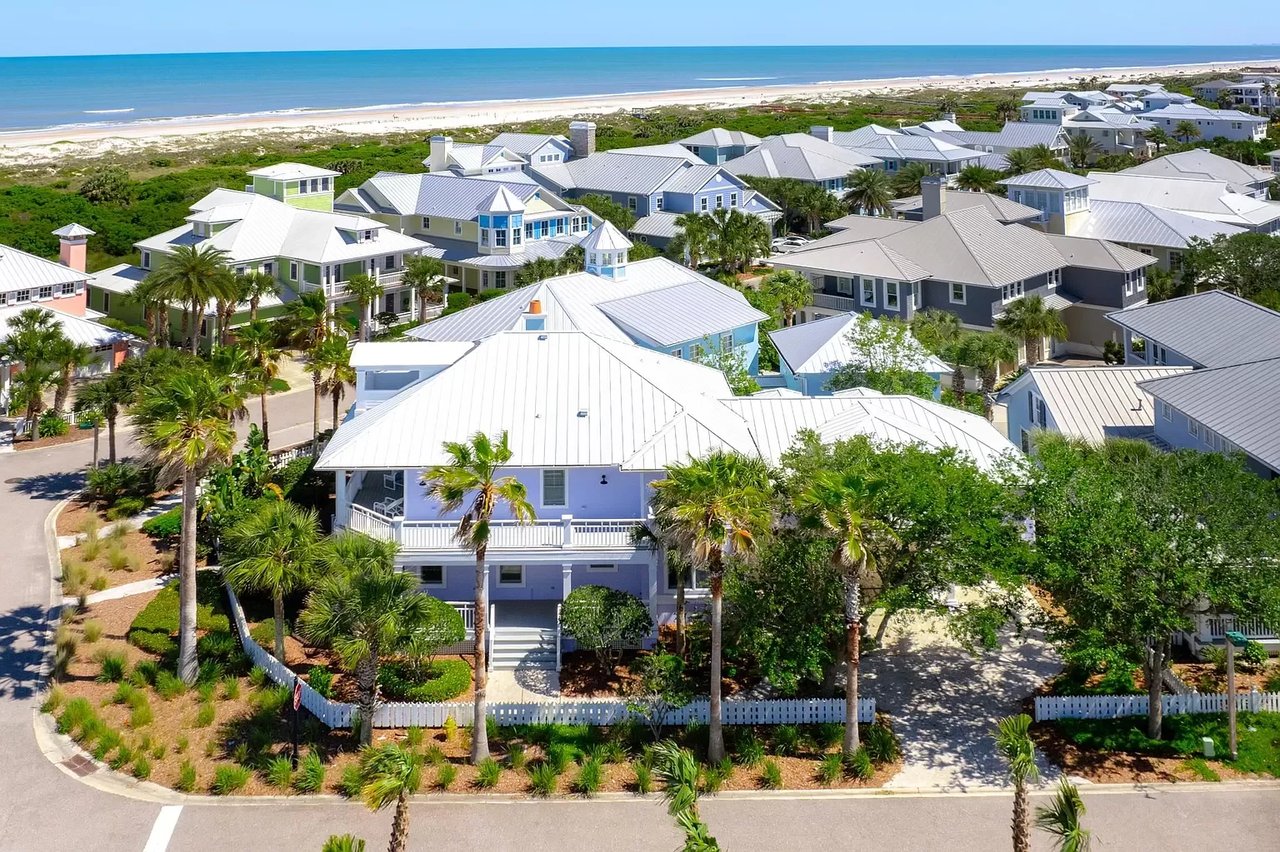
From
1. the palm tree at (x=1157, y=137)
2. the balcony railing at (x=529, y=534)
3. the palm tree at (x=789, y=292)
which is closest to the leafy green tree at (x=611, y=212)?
the palm tree at (x=789, y=292)

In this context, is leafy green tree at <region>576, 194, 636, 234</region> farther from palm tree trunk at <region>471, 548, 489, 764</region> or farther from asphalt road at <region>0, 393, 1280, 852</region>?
asphalt road at <region>0, 393, 1280, 852</region>

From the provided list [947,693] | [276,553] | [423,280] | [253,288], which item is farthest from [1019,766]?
[423,280]

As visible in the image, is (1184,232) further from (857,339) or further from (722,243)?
(857,339)

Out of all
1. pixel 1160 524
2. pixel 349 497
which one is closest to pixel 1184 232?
pixel 1160 524

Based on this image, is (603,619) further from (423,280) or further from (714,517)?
(423,280)

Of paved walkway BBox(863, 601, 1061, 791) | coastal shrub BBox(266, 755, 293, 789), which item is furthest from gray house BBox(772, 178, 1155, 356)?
coastal shrub BBox(266, 755, 293, 789)

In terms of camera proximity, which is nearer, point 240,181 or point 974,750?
point 974,750

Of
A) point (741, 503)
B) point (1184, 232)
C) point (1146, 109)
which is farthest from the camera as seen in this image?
point (1146, 109)

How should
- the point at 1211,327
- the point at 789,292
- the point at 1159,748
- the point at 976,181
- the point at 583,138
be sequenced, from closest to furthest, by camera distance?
the point at 1159,748, the point at 1211,327, the point at 789,292, the point at 976,181, the point at 583,138
